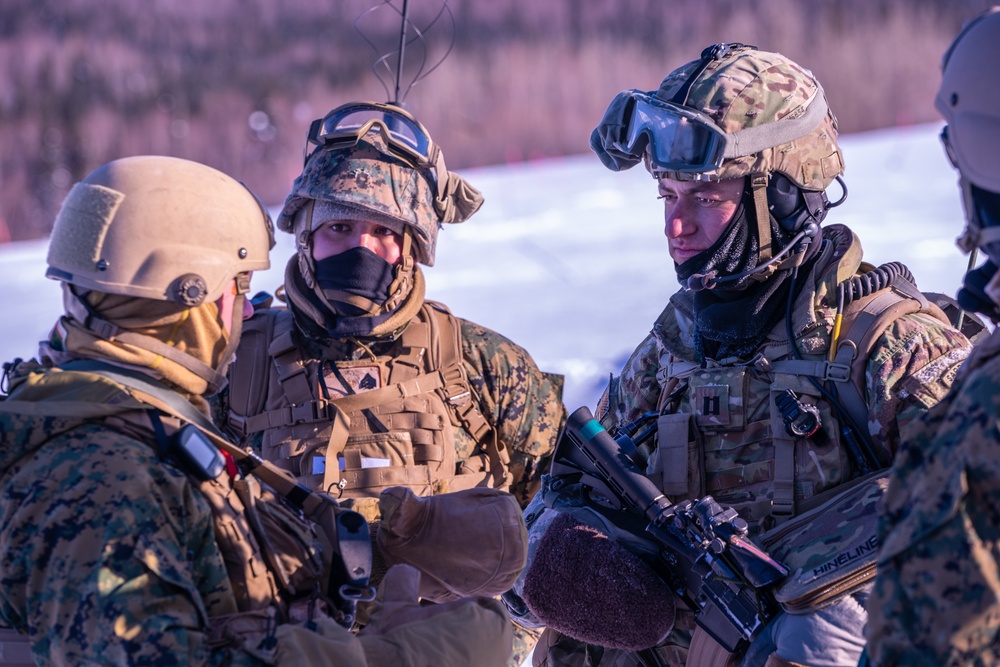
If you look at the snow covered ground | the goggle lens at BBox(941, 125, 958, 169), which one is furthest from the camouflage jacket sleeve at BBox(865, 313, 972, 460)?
the snow covered ground

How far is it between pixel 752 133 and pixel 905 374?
88cm

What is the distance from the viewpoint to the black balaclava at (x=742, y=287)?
336cm

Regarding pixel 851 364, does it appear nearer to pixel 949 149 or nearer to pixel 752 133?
Answer: pixel 752 133

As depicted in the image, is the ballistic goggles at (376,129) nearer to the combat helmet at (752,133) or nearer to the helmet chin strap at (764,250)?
the combat helmet at (752,133)

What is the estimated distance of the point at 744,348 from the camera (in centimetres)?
339

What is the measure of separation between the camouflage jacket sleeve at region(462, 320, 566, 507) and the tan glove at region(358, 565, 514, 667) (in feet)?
5.07

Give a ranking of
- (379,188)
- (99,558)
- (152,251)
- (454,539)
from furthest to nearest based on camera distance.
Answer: (379,188)
(454,539)
(152,251)
(99,558)

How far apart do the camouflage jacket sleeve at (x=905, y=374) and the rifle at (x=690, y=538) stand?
1.57 ft

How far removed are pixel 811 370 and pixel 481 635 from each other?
1.32m

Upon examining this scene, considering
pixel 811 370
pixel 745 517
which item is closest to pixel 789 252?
pixel 811 370

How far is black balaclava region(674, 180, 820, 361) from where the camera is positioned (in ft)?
11.0

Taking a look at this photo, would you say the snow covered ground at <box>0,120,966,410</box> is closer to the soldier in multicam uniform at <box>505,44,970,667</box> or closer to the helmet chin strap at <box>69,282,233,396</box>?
the soldier in multicam uniform at <box>505,44,970,667</box>

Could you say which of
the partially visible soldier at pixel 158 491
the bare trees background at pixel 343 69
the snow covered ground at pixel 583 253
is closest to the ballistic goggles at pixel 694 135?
the partially visible soldier at pixel 158 491

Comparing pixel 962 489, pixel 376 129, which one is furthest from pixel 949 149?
pixel 376 129
